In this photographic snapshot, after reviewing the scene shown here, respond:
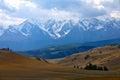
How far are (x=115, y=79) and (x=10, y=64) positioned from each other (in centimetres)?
3988

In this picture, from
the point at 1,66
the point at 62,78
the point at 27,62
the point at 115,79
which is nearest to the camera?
the point at 115,79

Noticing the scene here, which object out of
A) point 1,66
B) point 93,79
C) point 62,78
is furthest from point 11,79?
point 1,66

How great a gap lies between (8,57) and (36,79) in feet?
141

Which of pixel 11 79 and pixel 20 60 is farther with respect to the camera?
pixel 20 60

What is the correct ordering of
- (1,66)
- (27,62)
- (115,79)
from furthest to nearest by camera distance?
(27,62)
(1,66)
(115,79)

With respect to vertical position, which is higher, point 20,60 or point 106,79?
point 20,60

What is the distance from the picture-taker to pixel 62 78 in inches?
2741

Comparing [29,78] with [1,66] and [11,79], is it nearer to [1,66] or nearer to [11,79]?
[11,79]

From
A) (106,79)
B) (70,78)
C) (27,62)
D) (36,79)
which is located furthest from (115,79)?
(27,62)

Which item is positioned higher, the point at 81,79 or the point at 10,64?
the point at 10,64

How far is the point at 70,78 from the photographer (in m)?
69.8

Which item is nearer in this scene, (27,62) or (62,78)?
(62,78)

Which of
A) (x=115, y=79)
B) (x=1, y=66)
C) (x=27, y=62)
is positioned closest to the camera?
(x=115, y=79)

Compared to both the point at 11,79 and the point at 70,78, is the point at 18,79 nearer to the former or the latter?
the point at 11,79
